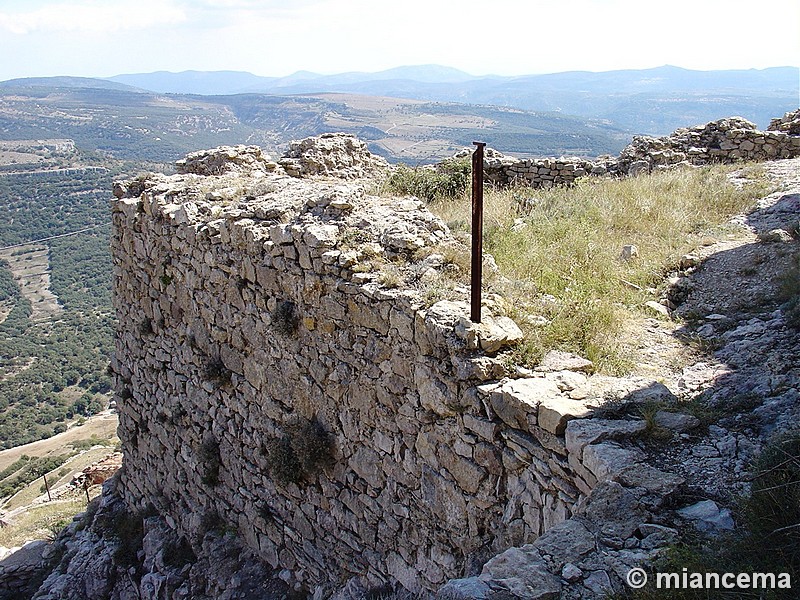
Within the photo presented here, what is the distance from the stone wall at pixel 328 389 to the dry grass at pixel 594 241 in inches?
18.6

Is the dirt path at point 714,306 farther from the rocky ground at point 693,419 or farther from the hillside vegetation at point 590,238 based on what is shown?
the hillside vegetation at point 590,238

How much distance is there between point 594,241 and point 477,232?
3.38m

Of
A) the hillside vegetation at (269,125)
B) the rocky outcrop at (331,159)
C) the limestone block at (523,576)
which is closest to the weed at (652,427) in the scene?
the limestone block at (523,576)

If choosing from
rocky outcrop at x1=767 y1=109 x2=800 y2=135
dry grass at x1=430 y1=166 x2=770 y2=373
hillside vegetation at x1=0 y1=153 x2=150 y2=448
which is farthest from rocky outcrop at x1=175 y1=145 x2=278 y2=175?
hillside vegetation at x1=0 y1=153 x2=150 y2=448

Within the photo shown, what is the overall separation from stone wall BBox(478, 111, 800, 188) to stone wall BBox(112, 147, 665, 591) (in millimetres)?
5556

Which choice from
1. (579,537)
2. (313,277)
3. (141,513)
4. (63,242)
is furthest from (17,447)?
(63,242)

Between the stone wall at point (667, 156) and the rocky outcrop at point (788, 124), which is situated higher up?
the rocky outcrop at point (788, 124)

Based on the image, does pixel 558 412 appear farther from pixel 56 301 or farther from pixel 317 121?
pixel 317 121

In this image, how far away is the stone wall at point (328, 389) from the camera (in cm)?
438

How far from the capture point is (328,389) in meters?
5.88

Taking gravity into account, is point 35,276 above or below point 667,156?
below

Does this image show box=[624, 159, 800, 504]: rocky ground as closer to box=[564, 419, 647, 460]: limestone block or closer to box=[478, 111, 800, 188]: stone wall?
box=[564, 419, 647, 460]: limestone block

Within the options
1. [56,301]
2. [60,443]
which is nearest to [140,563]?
[60,443]

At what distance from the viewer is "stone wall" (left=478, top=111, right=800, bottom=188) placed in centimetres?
1241
